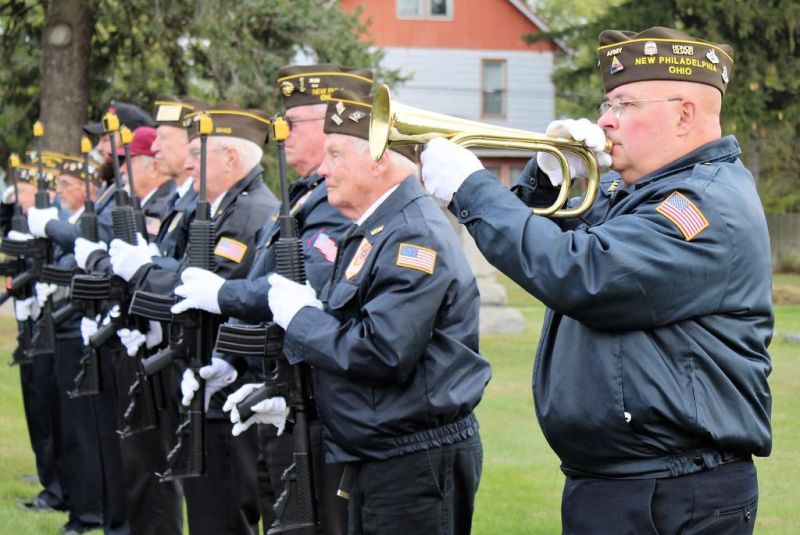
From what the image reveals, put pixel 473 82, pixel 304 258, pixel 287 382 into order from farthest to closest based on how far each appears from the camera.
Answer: pixel 473 82, pixel 304 258, pixel 287 382

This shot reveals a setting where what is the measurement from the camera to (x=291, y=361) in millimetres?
4676

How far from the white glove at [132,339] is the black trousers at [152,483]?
0.29m

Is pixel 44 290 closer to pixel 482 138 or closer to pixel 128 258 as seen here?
pixel 128 258

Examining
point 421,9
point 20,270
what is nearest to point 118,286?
point 20,270

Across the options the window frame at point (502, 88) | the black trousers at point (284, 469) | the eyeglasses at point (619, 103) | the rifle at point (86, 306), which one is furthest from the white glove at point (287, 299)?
the window frame at point (502, 88)

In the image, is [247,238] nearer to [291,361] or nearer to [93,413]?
[291,361]

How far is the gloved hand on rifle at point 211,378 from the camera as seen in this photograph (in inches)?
231

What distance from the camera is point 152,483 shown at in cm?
669

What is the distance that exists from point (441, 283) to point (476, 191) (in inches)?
41.4

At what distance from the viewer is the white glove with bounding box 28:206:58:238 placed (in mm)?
8812

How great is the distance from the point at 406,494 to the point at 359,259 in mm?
855

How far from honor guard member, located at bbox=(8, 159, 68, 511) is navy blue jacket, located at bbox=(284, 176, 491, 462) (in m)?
4.40

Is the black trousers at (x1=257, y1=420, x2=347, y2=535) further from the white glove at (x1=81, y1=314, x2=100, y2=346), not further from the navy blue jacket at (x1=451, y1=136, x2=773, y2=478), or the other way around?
the white glove at (x1=81, y1=314, x2=100, y2=346)

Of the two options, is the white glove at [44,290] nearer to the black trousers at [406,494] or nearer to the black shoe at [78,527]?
the black shoe at [78,527]
